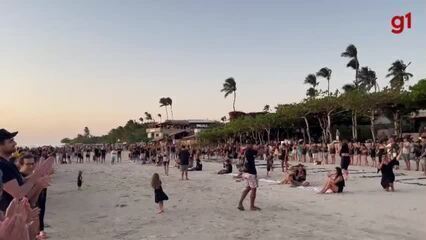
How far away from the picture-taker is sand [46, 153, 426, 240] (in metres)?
9.51

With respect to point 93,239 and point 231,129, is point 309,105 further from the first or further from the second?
point 93,239

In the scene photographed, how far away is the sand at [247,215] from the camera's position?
951 cm

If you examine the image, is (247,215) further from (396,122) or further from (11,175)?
(396,122)

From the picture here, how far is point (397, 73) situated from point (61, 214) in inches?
2729

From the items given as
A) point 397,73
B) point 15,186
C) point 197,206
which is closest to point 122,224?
point 197,206

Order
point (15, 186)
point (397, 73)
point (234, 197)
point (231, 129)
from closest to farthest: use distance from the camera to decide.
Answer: point (15, 186) < point (234, 197) < point (231, 129) < point (397, 73)

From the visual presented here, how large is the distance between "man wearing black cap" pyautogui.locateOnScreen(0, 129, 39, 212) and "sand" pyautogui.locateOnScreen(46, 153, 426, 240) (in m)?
5.13

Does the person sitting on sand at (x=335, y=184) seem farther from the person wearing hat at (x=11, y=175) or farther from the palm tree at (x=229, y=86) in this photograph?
the palm tree at (x=229, y=86)

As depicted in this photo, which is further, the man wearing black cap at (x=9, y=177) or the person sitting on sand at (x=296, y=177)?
the person sitting on sand at (x=296, y=177)

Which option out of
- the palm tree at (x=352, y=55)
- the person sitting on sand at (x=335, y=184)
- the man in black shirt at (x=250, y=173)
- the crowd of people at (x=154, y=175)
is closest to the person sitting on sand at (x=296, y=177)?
the crowd of people at (x=154, y=175)

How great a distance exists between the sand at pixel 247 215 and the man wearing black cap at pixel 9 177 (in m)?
5.13

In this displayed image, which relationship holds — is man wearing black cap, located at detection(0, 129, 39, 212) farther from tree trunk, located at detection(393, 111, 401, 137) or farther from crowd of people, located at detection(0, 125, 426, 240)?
tree trunk, located at detection(393, 111, 401, 137)

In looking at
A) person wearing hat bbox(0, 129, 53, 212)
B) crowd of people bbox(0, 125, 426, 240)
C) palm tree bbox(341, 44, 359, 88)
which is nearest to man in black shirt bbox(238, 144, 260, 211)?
crowd of people bbox(0, 125, 426, 240)

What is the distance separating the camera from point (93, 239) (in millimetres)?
9703
